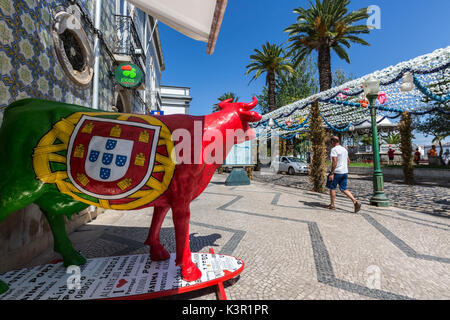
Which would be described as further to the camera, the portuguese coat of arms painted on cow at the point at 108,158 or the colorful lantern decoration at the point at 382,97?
the colorful lantern decoration at the point at 382,97

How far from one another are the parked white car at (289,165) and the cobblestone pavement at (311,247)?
1060 cm

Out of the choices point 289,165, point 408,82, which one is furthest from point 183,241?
point 289,165

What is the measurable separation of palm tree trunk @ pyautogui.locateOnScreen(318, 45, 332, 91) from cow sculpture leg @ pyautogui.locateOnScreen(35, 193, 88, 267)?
16421mm

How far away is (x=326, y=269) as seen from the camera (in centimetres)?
239

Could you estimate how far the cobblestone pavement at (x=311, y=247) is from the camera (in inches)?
80.1

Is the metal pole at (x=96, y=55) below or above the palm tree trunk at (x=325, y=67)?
below

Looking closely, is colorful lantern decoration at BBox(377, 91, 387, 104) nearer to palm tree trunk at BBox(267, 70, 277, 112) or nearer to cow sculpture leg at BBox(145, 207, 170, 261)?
cow sculpture leg at BBox(145, 207, 170, 261)

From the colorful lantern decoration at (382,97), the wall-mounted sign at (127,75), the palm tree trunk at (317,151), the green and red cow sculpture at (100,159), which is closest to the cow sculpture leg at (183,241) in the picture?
the green and red cow sculpture at (100,159)

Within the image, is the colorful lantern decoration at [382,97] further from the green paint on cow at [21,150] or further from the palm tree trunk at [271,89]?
the palm tree trunk at [271,89]

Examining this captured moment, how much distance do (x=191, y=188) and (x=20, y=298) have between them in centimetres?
156

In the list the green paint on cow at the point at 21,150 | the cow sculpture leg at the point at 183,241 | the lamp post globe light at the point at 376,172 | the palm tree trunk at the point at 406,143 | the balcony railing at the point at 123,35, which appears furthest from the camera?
the palm tree trunk at the point at 406,143

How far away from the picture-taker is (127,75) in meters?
6.15

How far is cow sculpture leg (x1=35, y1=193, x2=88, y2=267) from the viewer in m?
2.17

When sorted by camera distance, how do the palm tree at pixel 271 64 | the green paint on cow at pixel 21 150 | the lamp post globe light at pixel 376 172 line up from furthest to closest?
the palm tree at pixel 271 64, the lamp post globe light at pixel 376 172, the green paint on cow at pixel 21 150
